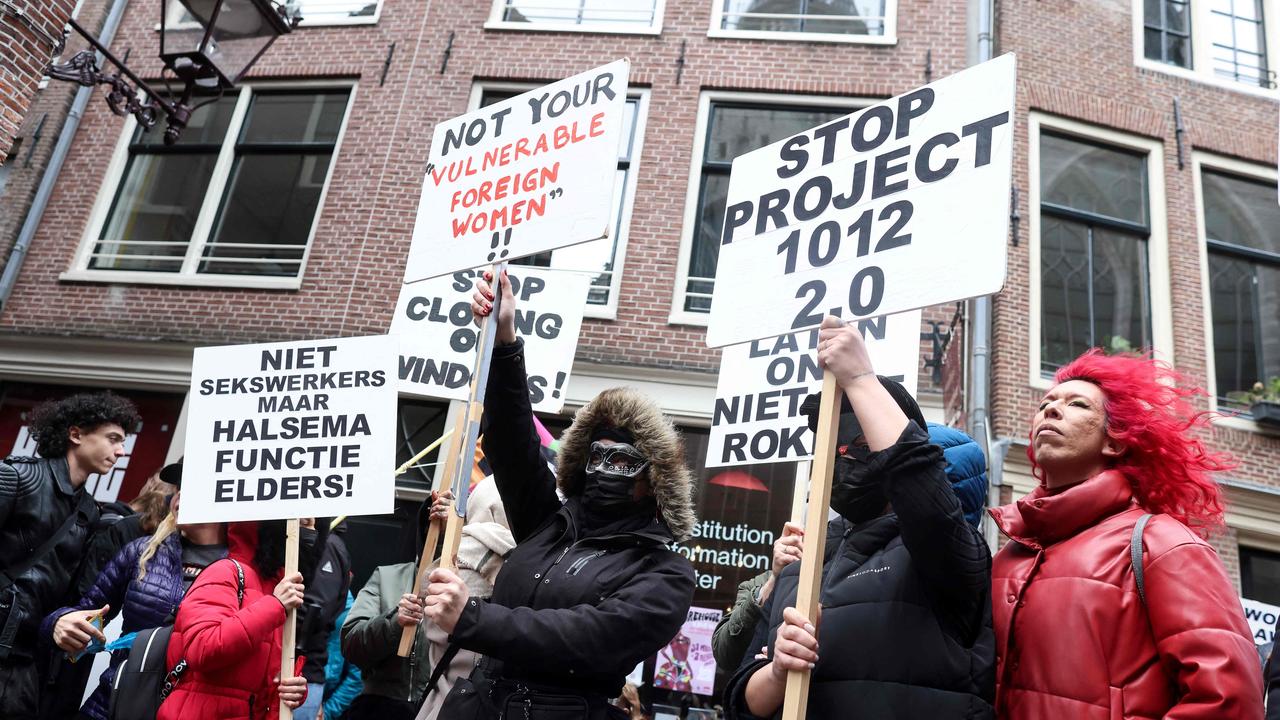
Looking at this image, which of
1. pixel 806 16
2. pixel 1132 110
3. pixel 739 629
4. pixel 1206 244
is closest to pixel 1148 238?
pixel 1206 244

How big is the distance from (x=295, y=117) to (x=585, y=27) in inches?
133

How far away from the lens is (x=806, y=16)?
10.2 metres

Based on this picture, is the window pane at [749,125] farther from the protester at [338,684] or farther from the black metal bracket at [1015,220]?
the protester at [338,684]

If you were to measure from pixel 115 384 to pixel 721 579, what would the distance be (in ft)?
21.3

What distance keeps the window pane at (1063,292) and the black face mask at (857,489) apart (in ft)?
24.7

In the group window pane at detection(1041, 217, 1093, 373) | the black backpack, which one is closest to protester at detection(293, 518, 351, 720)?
the black backpack

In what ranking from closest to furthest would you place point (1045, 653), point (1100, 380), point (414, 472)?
point (1045, 653) < point (1100, 380) < point (414, 472)

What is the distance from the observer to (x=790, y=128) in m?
9.91

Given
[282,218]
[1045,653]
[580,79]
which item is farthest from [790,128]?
[1045,653]

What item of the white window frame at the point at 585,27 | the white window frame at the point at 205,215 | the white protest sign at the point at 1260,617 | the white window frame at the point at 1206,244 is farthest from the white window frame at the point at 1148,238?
the white window frame at the point at 205,215

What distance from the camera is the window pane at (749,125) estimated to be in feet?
32.2

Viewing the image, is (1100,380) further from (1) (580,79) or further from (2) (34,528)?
(2) (34,528)

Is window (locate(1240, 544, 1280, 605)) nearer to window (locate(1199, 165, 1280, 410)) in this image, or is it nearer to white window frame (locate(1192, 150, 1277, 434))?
white window frame (locate(1192, 150, 1277, 434))

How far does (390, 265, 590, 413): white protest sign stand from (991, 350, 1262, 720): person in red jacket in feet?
11.7
